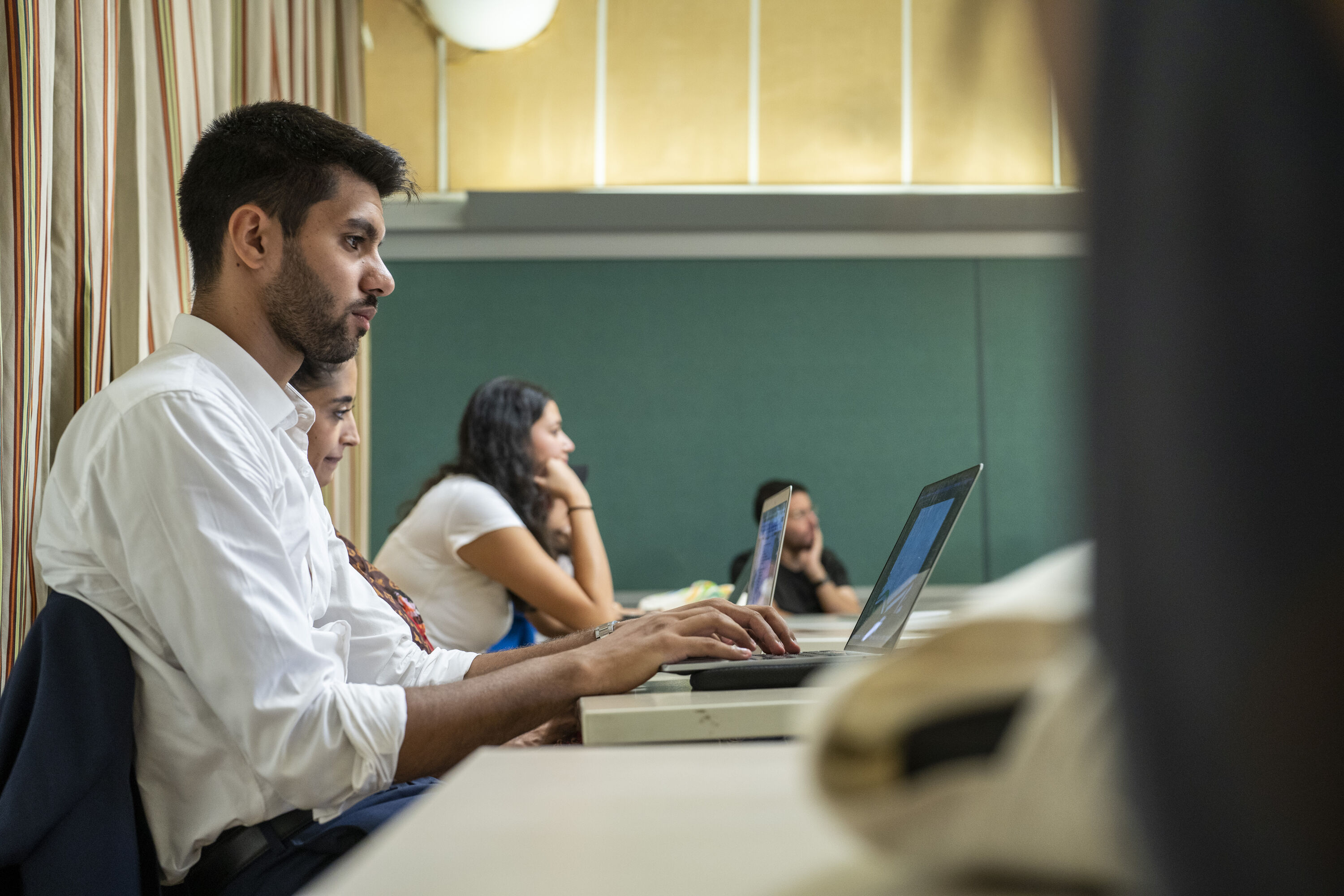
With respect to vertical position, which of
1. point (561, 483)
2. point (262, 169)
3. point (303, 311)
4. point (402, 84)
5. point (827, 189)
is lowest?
point (561, 483)

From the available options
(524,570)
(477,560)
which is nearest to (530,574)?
(524,570)

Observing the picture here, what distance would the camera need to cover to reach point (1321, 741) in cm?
17

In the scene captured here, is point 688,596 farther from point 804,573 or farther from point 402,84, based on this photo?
point 402,84

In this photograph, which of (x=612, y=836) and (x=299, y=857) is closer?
(x=612, y=836)

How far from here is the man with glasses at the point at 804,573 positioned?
4.43 meters

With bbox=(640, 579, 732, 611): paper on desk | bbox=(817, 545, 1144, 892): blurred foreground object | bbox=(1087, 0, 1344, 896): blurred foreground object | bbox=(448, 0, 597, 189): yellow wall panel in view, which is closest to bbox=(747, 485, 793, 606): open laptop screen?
bbox=(640, 579, 732, 611): paper on desk

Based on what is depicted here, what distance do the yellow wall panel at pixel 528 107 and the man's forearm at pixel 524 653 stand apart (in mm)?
3799

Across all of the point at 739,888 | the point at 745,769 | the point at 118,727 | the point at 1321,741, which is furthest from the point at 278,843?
the point at 1321,741

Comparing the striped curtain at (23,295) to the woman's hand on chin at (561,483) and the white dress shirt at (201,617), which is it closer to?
the white dress shirt at (201,617)

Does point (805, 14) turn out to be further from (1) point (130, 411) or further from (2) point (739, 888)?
(2) point (739, 888)

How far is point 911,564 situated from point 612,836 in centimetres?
97

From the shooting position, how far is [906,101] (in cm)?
507

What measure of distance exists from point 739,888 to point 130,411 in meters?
1.04

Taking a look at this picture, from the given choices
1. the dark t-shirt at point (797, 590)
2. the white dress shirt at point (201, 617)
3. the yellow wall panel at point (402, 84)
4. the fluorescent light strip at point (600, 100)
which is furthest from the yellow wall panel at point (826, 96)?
the white dress shirt at point (201, 617)
